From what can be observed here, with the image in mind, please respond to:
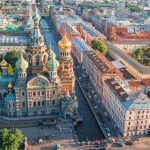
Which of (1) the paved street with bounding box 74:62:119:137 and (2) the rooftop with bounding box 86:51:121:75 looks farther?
(2) the rooftop with bounding box 86:51:121:75

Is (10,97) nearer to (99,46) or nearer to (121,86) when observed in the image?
(121,86)

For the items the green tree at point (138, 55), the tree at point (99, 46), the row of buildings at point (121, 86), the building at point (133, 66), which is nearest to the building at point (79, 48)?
the row of buildings at point (121, 86)

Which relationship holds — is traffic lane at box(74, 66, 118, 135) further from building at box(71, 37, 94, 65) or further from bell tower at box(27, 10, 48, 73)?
bell tower at box(27, 10, 48, 73)

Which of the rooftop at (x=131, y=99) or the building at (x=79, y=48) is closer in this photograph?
the rooftop at (x=131, y=99)

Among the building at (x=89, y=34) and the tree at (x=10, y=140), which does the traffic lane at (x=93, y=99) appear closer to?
the tree at (x=10, y=140)

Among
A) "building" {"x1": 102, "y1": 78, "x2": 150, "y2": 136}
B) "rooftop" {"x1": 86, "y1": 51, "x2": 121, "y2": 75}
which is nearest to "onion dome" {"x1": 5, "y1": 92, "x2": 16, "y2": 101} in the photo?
"building" {"x1": 102, "y1": 78, "x2": 150, "y2": 136}

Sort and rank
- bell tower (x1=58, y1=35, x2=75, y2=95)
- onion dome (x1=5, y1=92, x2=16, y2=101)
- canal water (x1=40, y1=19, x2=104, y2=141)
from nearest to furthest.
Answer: canal water (x1=40, y1=19, x2=104, y2=141) → onion dome (x1=5, y1=92, x2=16, y2=101) → bell tower (x1=58, y1=35, x2=75, y2=95)
